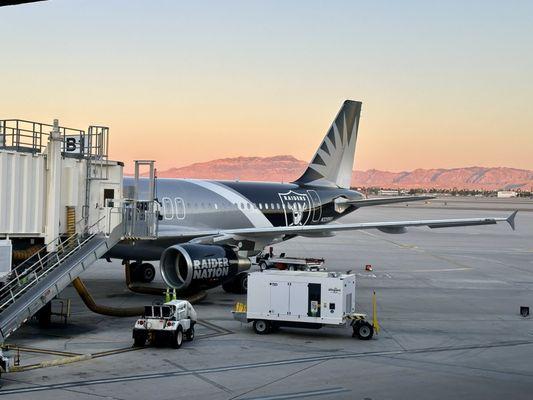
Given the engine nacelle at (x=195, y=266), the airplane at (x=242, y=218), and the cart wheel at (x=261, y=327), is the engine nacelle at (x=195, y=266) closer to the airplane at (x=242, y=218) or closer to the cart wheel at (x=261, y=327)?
the airplane at (x=242, y=218)

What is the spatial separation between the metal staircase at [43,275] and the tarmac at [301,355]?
44.0 inches

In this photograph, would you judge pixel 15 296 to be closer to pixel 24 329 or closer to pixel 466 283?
pixel 24 329

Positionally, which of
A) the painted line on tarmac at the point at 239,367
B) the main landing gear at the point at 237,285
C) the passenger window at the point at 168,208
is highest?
the passenger window at the point at 168,208

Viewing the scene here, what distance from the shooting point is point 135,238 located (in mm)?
21922

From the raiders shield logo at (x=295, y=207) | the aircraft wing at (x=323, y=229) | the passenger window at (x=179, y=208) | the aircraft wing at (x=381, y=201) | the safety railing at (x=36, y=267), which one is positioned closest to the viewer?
the safety railing at (x=36, y=267)

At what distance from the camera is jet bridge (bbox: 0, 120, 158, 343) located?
1803 centimetres

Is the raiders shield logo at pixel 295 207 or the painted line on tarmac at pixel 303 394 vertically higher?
the raiders shield logo at pixel 295 207

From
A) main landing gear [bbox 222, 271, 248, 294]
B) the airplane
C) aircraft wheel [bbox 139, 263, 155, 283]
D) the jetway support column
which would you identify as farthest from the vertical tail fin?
the jetway support column

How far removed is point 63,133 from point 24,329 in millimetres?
5914

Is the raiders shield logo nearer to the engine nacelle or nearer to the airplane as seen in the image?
the airplane

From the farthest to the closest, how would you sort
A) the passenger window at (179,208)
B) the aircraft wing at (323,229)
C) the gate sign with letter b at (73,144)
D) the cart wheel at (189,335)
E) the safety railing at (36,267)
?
the passenger window at (179,208) → the aircraft wing at (323,229) → the gate sign with letter b at (73,144) → the cart wheel at (189,335) → the safety railing at (36,267)

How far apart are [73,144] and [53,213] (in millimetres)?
2681

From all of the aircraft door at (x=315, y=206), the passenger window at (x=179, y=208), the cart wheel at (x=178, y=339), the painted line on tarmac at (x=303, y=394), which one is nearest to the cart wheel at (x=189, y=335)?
the cart wheel at (x=178, y=339)

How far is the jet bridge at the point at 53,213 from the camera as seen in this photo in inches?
710
